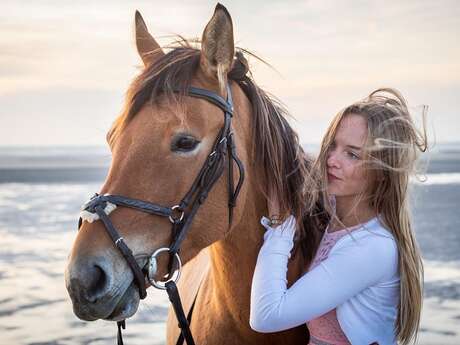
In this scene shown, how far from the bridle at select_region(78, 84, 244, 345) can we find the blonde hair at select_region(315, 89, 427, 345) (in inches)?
20.8

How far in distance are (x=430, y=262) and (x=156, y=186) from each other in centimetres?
714

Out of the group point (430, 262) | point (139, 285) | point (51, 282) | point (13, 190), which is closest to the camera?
point (139, 285)

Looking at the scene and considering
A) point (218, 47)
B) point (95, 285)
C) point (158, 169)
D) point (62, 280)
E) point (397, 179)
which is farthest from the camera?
point (62, 280)

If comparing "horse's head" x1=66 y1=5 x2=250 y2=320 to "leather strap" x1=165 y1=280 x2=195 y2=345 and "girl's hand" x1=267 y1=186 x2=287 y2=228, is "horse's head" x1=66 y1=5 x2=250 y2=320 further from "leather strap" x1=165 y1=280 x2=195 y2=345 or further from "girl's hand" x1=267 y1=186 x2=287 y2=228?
"girl's hand" x1=267 y1=186 x2=287 y2=228

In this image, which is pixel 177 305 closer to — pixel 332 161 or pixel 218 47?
pixel 332 161

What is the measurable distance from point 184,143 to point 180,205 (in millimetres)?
247

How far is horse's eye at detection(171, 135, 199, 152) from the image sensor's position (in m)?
2.48

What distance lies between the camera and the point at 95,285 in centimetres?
228

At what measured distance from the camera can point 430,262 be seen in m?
8.78

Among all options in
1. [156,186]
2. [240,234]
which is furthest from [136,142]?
[240,234]

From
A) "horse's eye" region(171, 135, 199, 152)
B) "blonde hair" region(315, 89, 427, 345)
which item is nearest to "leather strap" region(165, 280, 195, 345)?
"horse's eye" region(171, 135, 199, 152)

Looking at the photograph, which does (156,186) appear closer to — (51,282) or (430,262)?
(51,282)

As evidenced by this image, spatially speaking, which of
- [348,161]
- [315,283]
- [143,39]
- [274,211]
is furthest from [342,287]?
[143,39]

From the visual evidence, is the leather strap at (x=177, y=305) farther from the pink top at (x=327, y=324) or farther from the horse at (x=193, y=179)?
the pink top at (x=327, y=324)
